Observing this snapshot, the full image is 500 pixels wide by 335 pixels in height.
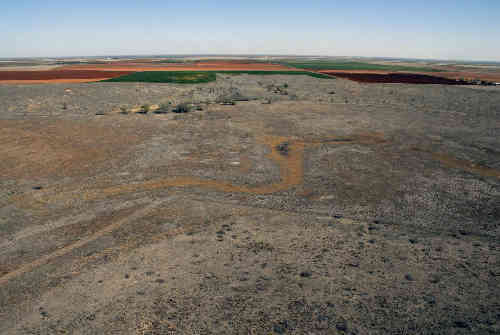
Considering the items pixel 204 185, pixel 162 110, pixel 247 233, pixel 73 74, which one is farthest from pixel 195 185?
pixel 73 74

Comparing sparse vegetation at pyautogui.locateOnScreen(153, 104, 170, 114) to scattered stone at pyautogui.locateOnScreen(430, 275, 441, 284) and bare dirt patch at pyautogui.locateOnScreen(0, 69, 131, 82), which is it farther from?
bare dirt patch at pyautogui.locateOnScreen(0, 69, 131, 82)

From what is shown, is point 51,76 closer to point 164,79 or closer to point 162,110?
point 164,79

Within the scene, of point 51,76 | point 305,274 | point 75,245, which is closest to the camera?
point 305,274

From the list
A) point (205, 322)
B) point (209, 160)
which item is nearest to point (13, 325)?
point (205, 322)

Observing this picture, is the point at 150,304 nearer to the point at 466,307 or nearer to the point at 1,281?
the point at 1,281

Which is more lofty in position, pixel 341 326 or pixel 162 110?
pixel 162 110

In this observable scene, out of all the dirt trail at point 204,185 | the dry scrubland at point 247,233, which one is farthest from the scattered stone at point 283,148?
the dirt trail at point 204,185

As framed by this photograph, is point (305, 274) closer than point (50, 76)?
Yes

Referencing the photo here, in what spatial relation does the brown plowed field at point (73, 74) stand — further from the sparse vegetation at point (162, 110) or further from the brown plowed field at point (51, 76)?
the sparse vegetation at point (162, 110)
